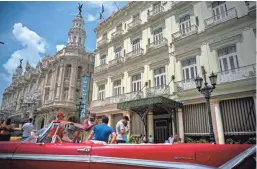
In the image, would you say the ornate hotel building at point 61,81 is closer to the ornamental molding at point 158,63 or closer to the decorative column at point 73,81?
the decorative column at point 73,81

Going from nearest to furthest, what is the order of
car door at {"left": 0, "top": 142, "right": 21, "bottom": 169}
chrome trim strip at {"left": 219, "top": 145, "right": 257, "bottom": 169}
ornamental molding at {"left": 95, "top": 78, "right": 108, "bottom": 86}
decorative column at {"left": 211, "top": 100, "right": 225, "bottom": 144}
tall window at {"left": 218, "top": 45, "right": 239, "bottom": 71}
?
chrome trim strip at {"left": 219, "top": 145, "right": 257, "bottom": 169}
car door at {"left": 0, "top": 142, "right": 21, "bottom": 169}
decorative column at {"left": 211, "top": 100, "right": 225, "bottom": 144}
tall window at {"left": 218, "top": 45, "right": 239, "bottom": 71}
ornamental molding at {"left": 95, "top": 78, "right": 108, "bottom": 86}

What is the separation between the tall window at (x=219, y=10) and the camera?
1065 centimetres

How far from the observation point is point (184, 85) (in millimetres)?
11062

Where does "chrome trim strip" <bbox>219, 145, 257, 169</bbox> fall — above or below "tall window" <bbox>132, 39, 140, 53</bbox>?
below

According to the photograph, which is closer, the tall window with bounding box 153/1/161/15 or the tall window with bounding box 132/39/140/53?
the tall window with bounding box 153/1/161/15

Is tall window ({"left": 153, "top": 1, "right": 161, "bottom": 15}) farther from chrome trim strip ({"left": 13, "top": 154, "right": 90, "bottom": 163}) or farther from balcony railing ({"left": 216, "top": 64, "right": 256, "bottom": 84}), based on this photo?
chrome trim strip ({"left": 13, "top": 154, "right": 90, "bottom": 163})

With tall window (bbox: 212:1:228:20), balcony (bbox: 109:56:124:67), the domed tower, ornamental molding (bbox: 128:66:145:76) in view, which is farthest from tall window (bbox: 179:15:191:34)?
the domed tower

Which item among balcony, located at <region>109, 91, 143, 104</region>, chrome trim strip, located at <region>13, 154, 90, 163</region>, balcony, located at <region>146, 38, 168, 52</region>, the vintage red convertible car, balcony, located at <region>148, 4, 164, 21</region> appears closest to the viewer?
the vintage red convertible car

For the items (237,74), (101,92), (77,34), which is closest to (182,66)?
(237,74)

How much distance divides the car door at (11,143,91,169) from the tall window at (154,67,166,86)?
1064 cm

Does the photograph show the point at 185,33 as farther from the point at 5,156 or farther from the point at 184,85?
the point at 5,156

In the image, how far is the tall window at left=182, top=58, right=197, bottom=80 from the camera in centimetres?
1124

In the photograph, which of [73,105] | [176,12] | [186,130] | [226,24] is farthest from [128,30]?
[73,105]

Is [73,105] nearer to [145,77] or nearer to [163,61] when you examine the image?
[145,77]
